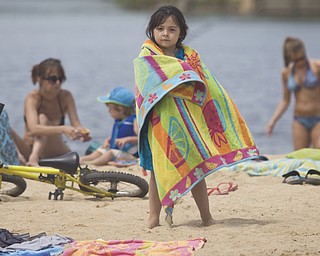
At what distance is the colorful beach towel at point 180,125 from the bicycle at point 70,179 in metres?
1.18

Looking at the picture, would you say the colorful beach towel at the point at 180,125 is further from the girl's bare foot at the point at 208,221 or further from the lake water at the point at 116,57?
the lake water at the point at 116,57

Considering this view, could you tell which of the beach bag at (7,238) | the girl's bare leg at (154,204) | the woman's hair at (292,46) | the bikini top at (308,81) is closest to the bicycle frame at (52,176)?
the girl's bare leg at (154,204)

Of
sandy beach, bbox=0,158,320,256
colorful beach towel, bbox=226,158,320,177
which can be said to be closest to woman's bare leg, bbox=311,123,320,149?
colorful beach towel, bbox=226,158,320,177

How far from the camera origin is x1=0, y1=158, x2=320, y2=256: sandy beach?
5.79 m

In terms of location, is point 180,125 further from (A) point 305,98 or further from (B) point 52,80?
(A) point 305,98

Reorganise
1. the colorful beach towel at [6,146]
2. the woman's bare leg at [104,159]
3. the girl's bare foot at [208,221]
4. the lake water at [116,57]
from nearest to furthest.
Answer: the girl's bare foot at [208,221]
the colorful beach towel at [6,146]
the woman's bare leg at [104,159]
the lake water at [116,57]

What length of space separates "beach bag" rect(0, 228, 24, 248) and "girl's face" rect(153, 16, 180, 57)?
1.54 metres

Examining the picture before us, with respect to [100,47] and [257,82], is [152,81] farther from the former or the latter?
[100,47]

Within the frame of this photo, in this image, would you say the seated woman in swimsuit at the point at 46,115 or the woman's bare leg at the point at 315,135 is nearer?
the seated woman in swimsuit at the point at 46,115

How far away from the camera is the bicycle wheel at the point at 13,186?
753 centimetres

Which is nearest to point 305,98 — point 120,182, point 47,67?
point 47,67

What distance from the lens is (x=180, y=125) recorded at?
611 centimetres

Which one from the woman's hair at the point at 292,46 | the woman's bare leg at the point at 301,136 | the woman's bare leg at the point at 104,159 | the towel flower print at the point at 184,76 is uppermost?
the woman's hair at the point at 292,46

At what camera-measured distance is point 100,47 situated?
39.8 meters
